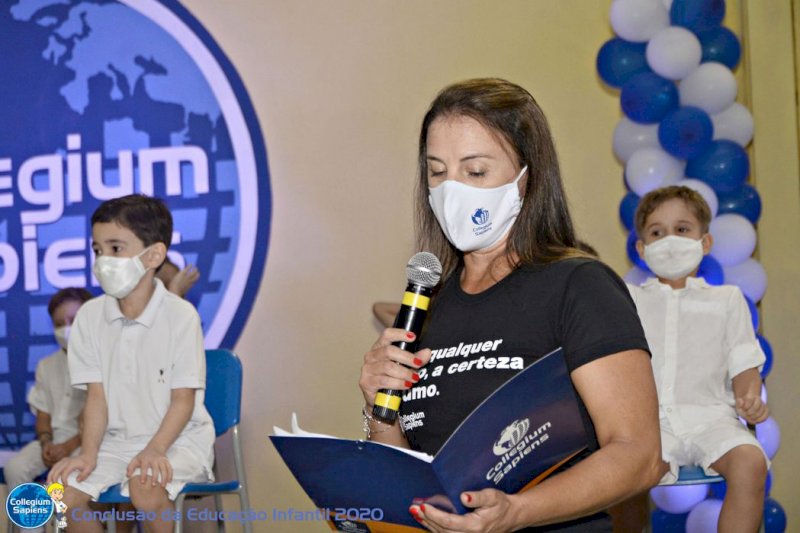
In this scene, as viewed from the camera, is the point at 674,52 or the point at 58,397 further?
the point at 58,397

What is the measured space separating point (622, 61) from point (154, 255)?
2.37m

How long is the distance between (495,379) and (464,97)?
20.1 inches

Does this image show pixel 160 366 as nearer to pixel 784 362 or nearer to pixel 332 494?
pixel 332 494

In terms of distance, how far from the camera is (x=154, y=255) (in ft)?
11.5

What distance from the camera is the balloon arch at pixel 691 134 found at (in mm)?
4059

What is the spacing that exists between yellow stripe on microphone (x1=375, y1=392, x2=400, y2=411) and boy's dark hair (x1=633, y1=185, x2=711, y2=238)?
95.8 inches

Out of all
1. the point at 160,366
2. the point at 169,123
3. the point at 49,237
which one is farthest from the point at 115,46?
the point at 160,366

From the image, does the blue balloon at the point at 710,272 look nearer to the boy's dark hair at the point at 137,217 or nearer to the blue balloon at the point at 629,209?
the blue balloon at the point at 629,209

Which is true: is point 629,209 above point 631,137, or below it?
below

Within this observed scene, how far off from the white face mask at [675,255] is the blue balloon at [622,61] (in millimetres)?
1089

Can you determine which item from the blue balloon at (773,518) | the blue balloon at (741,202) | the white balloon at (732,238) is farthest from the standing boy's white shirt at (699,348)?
the blue balloon at (773,518)

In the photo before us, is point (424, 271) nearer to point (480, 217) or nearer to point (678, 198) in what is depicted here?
point (480, 217)

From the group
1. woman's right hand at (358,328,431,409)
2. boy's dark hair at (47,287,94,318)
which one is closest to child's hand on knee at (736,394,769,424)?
woman's right hand at (358,328,431,409)

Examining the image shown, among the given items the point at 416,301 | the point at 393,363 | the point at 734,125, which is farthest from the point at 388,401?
the point at 734,125
